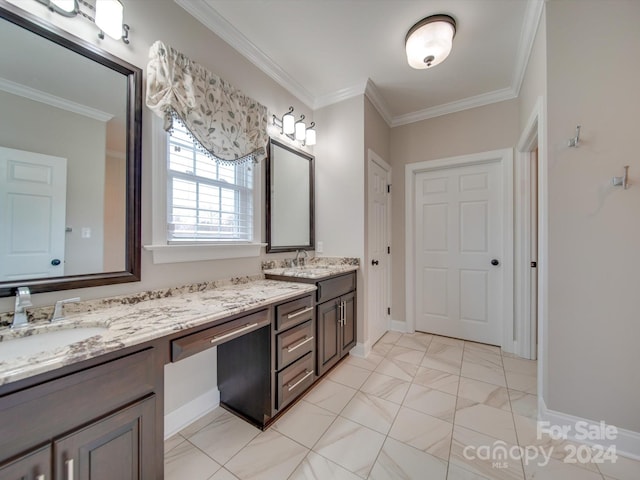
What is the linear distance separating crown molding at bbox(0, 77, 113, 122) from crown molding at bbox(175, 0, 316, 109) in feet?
3.08

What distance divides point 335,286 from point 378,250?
94 cm

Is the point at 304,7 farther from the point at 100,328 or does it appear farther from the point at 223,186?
the point at 100,328

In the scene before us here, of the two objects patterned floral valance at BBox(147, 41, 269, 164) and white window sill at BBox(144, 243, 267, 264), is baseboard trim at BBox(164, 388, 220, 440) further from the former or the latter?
patterned floral valance at BBox(147, 41, 269, 164)

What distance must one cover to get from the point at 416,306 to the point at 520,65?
2655 millimetres

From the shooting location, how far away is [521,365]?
2.38 meters

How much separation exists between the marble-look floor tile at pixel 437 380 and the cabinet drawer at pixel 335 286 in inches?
37.4

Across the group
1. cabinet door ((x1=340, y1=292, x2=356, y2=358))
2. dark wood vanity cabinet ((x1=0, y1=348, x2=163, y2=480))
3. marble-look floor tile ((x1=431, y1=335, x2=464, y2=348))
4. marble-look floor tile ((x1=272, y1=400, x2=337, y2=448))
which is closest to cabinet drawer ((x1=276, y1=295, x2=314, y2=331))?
cabinet door ((x1=340, y1=292, x2=356, y2=358))

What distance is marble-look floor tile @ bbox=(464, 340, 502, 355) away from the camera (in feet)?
8.79

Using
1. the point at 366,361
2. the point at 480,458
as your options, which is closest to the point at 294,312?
the point at 366,361

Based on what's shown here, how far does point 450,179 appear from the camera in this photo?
9.88ft

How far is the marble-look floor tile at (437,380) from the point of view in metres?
2.02

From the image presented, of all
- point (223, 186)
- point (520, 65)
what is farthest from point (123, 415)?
point (520, 65)

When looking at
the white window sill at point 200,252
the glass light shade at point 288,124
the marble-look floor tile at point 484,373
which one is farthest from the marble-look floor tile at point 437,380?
the glass light shade at point 288,124

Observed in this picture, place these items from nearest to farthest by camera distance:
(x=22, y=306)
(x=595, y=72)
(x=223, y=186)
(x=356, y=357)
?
(x=22, y=306) < (x=595, y=72) < (x=223, y=186) < (x=356, y=357)
